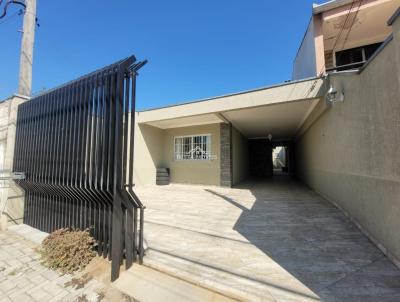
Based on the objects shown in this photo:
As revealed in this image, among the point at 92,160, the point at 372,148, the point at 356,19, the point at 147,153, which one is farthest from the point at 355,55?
the point at 92,160

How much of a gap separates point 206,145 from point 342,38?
22.0ft

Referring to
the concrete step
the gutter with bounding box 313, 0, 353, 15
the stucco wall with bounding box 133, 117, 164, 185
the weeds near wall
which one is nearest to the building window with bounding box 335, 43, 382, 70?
the gutter with bounding box 313, 0, 353, 15

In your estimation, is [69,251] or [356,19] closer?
[69,251]

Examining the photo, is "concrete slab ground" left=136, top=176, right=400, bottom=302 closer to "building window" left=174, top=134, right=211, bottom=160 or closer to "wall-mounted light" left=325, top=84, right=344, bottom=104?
"wall-mounted light" left=325, top=84, right=344, bottom=104

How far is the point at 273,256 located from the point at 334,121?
383 centimetres

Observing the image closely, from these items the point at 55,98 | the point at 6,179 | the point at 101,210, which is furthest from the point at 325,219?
the point at 6,179

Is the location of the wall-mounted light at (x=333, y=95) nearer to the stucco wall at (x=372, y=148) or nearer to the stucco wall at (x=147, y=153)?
the stucco wall at (x=372, y=148)

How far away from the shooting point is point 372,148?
270 centimetres

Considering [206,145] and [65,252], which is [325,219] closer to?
[65,252]

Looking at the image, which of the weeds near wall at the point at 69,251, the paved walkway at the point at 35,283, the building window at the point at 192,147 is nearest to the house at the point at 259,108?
the building window at the point at 192,147

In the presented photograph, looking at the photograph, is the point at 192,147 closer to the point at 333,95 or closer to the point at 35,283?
the point at 333,95

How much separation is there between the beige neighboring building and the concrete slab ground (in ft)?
1.28

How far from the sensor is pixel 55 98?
3186 millimetres

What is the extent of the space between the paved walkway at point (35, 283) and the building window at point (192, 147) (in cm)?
663
